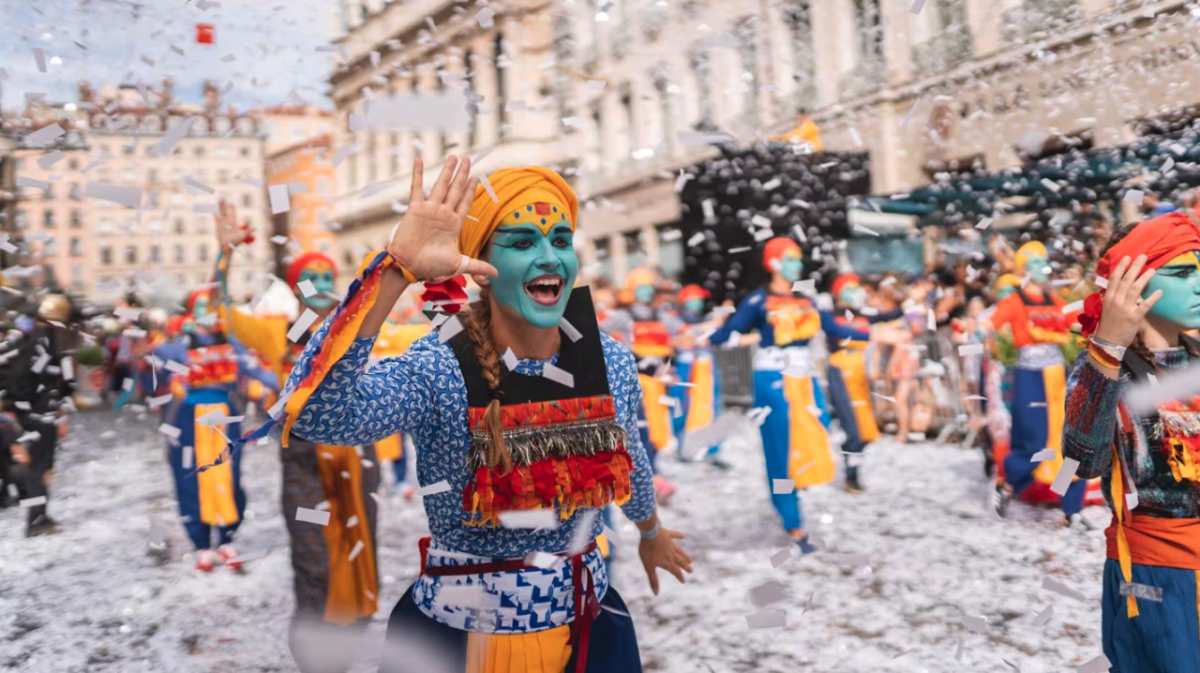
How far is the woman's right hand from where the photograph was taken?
208 centimetres

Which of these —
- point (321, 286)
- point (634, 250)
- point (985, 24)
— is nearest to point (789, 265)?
point (321, 286)

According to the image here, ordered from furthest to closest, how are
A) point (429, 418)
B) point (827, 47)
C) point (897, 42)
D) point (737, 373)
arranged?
point (827, 47), point (737, 373), point (897, 42), point (429, 418)

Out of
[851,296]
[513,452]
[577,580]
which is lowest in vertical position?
[577,580]

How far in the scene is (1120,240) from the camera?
2.44 m

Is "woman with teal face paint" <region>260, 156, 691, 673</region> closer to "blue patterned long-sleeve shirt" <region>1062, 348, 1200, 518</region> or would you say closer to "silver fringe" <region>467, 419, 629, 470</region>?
"silver fringe" <region>467, 419, 629, 470</region>

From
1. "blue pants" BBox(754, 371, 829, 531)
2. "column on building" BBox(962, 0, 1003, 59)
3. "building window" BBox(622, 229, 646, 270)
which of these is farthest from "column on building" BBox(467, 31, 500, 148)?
"blue pants" BBox(754, 371, 829, 531)

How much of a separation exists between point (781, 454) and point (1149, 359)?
10.6ft

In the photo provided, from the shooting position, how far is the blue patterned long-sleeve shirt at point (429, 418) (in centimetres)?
156

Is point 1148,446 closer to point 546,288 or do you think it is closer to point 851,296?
point 546,288

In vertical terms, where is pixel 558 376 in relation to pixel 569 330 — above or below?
below

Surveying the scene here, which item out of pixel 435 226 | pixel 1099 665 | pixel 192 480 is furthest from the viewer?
pixel 192 480

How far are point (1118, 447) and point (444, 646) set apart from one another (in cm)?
192

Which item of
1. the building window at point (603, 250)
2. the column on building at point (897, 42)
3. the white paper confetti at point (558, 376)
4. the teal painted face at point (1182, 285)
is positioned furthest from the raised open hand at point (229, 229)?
the building window at point (603, 250)

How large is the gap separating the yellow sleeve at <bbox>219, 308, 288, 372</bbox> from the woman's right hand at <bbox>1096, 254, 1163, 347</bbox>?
3.76m
